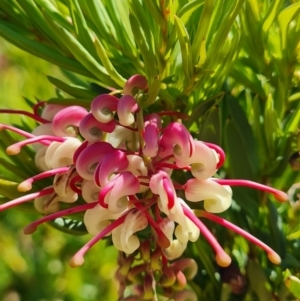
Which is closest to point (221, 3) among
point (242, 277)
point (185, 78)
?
point (185, 78)

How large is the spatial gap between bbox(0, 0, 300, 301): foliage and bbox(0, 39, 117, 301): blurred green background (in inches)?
6.2

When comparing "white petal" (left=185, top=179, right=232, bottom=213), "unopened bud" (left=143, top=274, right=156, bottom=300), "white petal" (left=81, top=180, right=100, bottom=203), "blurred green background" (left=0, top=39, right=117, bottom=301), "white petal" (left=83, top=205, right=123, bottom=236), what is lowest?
"blurred green background" (left=0, top=39, right=117, bottom=301)

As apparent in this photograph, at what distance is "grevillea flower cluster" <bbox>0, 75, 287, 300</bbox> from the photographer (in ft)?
1.11

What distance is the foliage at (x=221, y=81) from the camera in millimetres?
390

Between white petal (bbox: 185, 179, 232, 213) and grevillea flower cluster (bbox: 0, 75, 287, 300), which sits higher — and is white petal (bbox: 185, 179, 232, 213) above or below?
below

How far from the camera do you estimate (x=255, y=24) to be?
430mm

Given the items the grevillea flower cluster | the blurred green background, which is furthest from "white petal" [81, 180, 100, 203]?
the blurred green background

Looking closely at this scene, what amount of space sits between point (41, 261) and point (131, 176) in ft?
1.07

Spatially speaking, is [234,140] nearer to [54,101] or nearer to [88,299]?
[54,101]

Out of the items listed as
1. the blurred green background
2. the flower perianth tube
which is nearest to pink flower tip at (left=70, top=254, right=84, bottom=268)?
the flower perianth tube

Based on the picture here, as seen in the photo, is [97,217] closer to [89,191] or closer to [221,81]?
[89,191]

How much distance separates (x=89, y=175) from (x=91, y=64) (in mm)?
84

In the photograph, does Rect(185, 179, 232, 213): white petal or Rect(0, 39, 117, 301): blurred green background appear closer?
Rect(185, 179, 232, 213): white petal

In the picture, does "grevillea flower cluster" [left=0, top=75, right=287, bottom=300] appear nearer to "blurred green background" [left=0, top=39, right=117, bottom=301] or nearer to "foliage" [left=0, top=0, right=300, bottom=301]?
"foliage" [left=0, top=0, right=300, bottom=301]
